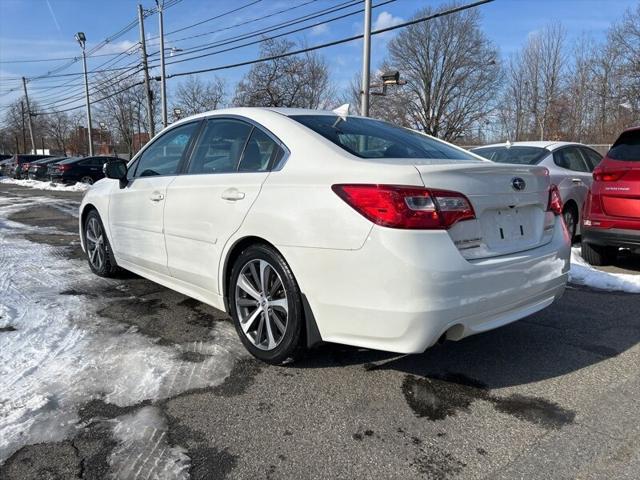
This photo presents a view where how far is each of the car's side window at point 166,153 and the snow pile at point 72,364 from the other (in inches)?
50.1

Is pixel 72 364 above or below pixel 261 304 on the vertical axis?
below

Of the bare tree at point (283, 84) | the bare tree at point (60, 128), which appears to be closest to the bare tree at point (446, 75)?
the bare tree at point (283, 84)

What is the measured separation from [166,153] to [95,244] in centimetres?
173

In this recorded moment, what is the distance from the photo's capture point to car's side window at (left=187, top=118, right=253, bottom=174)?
3.60 meters

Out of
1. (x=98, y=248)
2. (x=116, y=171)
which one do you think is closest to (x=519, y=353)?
(x=116, y=171)

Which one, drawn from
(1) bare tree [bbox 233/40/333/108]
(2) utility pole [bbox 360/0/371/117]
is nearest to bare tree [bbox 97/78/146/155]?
(1) bare tree [bbox 233/40/333/108]

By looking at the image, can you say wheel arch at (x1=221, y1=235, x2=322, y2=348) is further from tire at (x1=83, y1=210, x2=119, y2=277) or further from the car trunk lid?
tire at (x1=83, y1=210, x2=119, y2=277)

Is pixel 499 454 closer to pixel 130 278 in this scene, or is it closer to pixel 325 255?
pixel 325 255

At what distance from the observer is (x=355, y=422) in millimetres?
2641

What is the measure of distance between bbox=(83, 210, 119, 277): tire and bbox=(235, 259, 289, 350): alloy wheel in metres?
2.39

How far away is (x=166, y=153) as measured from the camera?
175 inches

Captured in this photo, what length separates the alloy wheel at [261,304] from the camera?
10.3 feet

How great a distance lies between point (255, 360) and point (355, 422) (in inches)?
38.0

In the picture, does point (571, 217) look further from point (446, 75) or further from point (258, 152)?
point (446, 75)
